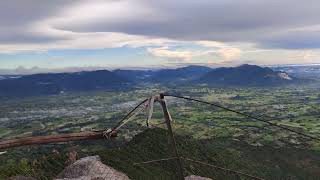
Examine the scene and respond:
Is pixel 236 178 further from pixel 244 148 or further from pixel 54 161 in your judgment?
pixel 244 148

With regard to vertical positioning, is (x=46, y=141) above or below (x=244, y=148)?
above

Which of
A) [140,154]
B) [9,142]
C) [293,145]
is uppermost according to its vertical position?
[9,142]

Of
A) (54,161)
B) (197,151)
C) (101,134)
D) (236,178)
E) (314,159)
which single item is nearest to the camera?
(101,134)

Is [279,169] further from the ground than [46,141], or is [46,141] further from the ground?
[46,141]

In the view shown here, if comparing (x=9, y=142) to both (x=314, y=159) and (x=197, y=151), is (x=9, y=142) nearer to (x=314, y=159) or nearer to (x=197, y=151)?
(x=197, y=151)

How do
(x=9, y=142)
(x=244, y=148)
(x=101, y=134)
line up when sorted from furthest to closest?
(x=244, y=148), (x=9, y=142), (x=101, y=134)

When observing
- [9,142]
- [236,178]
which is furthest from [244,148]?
[9,142]

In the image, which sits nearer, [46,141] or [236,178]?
[46,141]

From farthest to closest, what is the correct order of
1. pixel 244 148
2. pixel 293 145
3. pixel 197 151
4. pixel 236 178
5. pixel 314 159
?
pixel 293 145 < pixel 244 148 < pixel 314 159 < pixel 197 151 < pixel 236 178

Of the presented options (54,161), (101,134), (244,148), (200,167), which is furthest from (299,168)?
(101,134)
